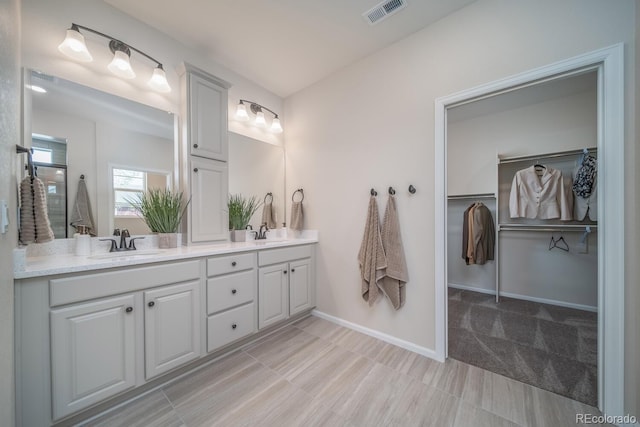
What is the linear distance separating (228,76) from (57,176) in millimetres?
1732

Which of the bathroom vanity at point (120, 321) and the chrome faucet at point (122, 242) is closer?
the bathroom vanity at point (120, 321)

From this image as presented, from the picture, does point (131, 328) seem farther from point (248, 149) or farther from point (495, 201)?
point (495, 201)

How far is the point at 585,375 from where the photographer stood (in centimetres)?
162

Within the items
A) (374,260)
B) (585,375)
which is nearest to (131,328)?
(374,260)

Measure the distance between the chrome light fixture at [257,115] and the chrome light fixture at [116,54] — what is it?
0.68m

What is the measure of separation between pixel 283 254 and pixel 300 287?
454mm

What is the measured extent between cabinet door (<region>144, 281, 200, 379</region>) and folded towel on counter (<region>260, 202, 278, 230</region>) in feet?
4.06

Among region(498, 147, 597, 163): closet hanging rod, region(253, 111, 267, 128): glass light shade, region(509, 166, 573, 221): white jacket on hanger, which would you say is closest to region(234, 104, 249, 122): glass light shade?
region(253, 111, 267, 128): glass light shade

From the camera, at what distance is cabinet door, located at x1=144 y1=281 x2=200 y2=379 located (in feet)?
4.72

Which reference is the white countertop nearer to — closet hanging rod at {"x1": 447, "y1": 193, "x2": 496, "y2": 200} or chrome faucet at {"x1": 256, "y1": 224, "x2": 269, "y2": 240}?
chrome faucet at {"x1": 256, "y1": 224, "x2": 269, "y2": 240}

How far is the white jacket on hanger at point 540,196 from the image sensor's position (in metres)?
2.80

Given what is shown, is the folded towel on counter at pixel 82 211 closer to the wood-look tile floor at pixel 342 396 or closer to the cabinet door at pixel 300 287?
the wood-look tile floor at pixel 342 396

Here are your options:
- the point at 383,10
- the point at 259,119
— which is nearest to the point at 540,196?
the point at 383,10

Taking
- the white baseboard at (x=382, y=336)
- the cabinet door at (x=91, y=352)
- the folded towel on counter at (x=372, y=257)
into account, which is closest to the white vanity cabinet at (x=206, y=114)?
the cabinet door at (x=91, y=352)
